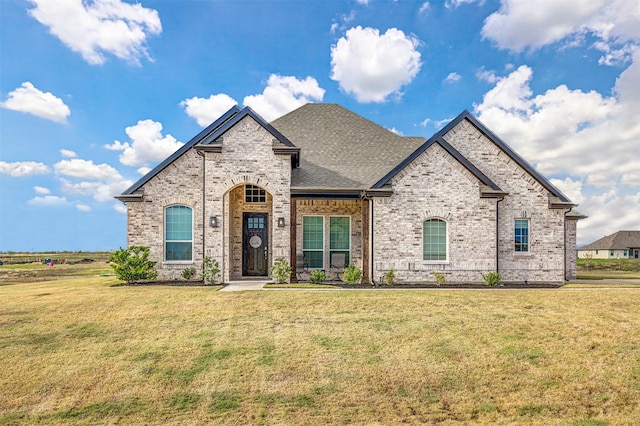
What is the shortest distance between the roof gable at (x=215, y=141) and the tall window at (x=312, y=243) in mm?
2865

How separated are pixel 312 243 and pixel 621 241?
5355 cm

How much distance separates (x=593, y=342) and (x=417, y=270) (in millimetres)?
6999

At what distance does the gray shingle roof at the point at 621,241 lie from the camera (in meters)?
50.3

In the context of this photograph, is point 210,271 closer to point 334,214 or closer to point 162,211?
point 162,211

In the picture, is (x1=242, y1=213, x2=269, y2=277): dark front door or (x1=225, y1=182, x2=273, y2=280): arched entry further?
(x1=242, y1=213, x2=269, y2=277): dark front door

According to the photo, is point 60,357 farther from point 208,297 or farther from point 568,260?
point 568,260

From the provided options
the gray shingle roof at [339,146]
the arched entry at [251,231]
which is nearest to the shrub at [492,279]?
the gray shingle roof at [339,146]

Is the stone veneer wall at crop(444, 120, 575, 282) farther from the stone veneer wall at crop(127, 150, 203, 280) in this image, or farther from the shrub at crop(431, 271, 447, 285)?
the stone veneer wall at crop(127, 150, 203, 280)

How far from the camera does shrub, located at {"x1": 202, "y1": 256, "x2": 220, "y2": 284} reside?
1455cm

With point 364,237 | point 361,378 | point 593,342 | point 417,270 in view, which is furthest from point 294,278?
point 593,342

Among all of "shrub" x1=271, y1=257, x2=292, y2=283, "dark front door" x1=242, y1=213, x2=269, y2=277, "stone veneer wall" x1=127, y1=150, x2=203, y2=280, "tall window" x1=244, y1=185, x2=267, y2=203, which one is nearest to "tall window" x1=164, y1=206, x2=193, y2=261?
"stone veneer wall" x1=127, y1=150, x2=203, y2=280

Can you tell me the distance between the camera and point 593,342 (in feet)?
26.3

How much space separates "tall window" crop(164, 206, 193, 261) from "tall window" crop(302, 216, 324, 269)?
474 cm

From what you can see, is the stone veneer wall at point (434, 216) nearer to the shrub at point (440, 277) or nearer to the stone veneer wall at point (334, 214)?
the shrub at point (440, 277)
